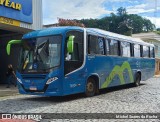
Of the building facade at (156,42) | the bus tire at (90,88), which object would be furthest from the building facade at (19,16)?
the building facade at (156,42)

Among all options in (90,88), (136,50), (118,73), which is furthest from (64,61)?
(136,50)

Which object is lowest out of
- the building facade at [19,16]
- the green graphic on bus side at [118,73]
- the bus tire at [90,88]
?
the bus tire at [90,88]

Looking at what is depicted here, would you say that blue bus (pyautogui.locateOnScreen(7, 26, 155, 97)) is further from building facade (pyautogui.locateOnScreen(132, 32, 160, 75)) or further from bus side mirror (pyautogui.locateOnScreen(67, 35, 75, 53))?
building facade (pyautogui.locateOnScreen(132, 32, 160, 75))

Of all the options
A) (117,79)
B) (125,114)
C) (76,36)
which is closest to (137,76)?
(117,79)

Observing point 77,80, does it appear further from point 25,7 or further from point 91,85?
point 25,7

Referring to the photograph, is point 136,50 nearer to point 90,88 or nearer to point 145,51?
point 145,51

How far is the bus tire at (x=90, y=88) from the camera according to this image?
15359mm

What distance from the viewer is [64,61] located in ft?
44.9

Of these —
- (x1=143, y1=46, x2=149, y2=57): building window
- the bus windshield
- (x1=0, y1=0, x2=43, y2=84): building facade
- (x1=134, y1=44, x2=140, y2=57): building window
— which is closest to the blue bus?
the bus windshield

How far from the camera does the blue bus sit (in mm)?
13551

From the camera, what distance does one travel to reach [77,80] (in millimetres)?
14422

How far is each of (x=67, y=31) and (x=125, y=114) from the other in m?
5.15

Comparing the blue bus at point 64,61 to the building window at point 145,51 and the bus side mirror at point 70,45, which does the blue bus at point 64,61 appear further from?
the building window at point 145,51

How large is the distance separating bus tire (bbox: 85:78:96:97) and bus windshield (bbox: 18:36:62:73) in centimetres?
242
